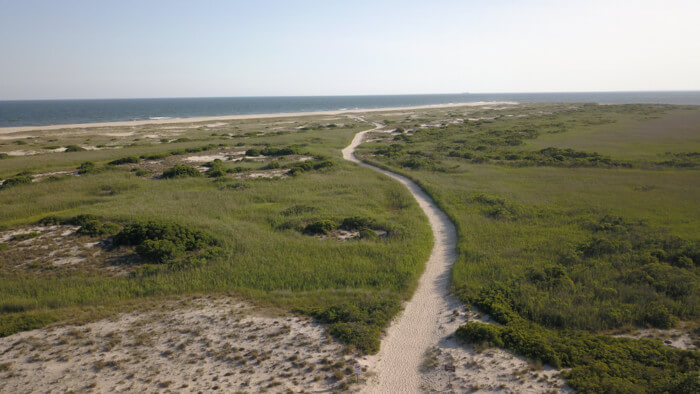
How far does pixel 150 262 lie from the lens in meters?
17.4

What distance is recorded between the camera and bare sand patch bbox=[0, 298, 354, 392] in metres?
9.59

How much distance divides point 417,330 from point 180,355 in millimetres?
7486

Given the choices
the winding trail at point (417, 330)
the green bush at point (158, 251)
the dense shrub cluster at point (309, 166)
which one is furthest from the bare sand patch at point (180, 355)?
the dense shrub cluster at point (309, 166)

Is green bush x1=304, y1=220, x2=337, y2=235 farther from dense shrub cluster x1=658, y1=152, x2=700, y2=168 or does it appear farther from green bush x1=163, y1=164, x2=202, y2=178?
dense shrub cluster x1=658, y1=152, x2=700, y2=168

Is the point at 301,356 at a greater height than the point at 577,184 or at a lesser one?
lesser

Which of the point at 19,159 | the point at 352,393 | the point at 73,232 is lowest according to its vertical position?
the point at 352,393

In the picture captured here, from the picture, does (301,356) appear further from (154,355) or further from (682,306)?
(682,306)

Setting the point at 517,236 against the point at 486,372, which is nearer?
the point at 486,372

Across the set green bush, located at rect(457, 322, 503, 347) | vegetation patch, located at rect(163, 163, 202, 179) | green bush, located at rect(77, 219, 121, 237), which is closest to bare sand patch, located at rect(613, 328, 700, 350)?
green bush, located at rect(457, 322, 503, 347)

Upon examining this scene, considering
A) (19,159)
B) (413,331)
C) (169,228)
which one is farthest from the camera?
(19,159)

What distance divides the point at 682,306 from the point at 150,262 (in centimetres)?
2186

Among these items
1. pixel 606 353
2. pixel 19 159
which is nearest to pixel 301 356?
pixel 606 353

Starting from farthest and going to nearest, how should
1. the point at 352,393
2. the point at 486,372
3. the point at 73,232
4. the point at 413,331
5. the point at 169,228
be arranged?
the point at 73,232 → the point at 169,228 → the point at 413,331 → the point at 486,372 → the point at 352,393

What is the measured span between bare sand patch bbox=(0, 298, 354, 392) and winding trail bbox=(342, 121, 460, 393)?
103 cm
